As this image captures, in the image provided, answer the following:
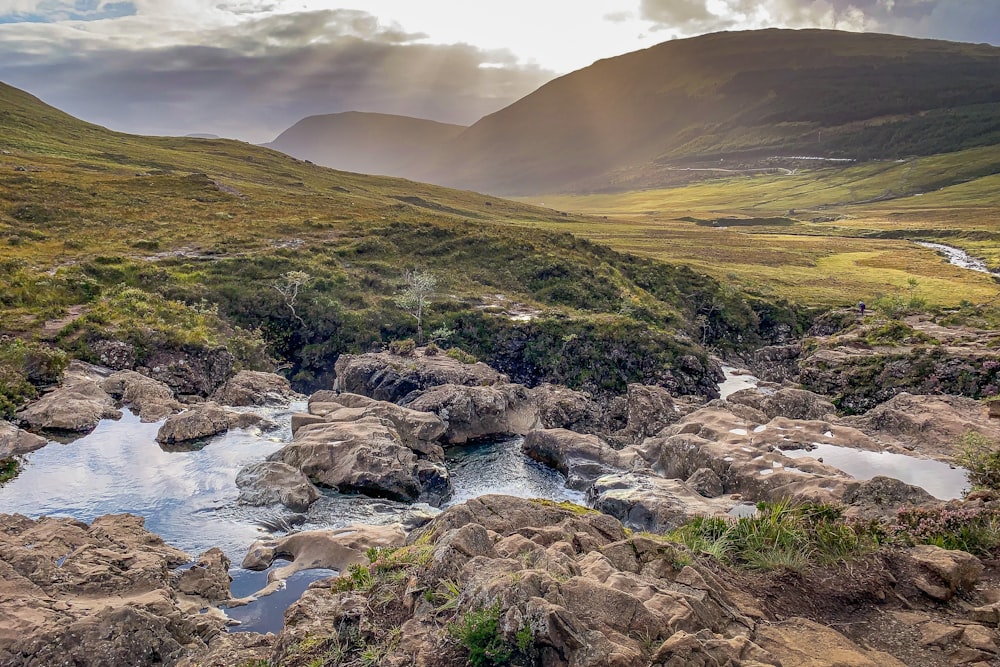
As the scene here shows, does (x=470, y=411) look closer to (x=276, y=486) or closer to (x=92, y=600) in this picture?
(x=276, y=486)

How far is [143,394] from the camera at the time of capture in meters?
38.3

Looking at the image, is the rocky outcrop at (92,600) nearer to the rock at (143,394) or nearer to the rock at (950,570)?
Answer: the rock at (143,394)

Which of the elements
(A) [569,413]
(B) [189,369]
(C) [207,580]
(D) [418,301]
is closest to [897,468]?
(A) [569,413]

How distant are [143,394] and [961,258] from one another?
141m

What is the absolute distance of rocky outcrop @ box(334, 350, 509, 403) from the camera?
4762 cm

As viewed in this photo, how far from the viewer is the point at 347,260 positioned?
7794 cm

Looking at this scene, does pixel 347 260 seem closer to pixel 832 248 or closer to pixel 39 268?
pixel 39 268

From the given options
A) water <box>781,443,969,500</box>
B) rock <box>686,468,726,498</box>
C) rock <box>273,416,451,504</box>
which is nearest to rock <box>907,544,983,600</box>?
water <box>781,443,969,500</box>

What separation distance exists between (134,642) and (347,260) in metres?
66.0

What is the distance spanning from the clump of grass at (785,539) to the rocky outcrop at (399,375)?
3198 cm

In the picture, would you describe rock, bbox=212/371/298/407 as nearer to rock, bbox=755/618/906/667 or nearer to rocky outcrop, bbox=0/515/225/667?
rocky outcrop, bbox=0/515/225/667

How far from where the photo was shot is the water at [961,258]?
98.8 meters

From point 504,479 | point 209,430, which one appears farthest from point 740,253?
point 209,430

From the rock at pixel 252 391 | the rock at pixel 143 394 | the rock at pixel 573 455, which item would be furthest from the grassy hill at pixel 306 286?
the rock at pixel 573 455
